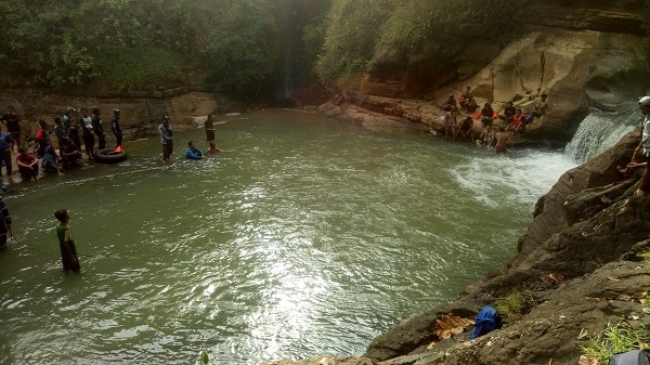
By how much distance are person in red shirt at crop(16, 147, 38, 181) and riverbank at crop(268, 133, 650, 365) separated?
503 inches

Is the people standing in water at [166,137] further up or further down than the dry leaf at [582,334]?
further up

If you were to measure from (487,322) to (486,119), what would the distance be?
14.4 metres

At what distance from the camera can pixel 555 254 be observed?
236 inches

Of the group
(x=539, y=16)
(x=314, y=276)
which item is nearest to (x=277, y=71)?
(x=539, y=16)

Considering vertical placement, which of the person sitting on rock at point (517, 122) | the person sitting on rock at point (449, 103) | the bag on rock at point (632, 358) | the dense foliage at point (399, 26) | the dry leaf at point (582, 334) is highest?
the dense foliage at point (399, 26)

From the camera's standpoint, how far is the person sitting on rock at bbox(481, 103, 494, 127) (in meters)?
17.6

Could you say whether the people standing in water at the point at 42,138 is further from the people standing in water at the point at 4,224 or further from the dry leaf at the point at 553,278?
the dry leaf at the point at 553,278

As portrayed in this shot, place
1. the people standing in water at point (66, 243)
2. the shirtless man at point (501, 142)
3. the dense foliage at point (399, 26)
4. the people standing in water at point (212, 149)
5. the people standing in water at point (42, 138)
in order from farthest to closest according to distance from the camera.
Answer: the dense foliage at point (399, 26), the people standing in water at point (212, 149), the shirtless man at point (501, 142), the people standing in water at point (42, 138), the people standing in water at point (66, 243)

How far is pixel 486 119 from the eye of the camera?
693 inches

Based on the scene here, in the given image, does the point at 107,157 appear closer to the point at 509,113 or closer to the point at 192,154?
the point at 192,154

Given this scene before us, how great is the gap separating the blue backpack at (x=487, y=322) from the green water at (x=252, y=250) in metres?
2.41

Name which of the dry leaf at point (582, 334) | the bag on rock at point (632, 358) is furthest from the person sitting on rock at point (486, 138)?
the bag on rock at point (632, 358)

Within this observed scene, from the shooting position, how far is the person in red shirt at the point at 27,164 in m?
13.7

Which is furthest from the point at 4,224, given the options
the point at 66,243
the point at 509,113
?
the point at 509,113
